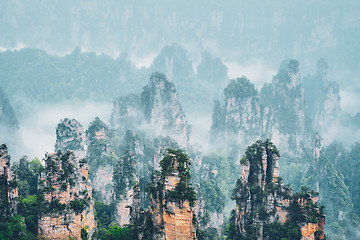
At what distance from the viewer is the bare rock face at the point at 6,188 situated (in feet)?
123

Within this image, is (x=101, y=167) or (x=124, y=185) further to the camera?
(x=101, y=167)

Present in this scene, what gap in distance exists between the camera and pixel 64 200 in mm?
40031

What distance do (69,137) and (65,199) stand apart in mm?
41153

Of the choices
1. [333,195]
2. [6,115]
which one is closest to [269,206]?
[333,195]

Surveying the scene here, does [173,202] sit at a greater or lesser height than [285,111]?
lesser

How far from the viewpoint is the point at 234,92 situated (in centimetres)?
11888

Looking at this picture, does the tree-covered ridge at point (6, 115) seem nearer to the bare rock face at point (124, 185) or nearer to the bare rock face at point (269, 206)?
the bare rock face at point (124, 185)

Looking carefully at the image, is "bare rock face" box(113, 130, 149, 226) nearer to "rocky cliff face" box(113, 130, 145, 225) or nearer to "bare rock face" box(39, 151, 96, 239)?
"rocky cliff face" box(113, 130, 145, 225)

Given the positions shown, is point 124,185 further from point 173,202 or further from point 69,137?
point 173,202

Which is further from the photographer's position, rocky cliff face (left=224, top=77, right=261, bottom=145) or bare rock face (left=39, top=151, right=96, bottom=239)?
rocky cliff face (left=224, top=77, right=261, bottom=145)

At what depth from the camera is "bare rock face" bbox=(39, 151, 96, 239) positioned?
38.7 metres

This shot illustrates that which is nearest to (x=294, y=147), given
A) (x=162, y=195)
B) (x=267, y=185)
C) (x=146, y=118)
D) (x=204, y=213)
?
(x=146, y=118)

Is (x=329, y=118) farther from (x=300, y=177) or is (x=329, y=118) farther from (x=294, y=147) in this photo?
(x=300, y=177)

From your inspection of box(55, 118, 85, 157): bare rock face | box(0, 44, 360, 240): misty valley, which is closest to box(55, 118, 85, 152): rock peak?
box(55, 118, 85, 157): bare rock face
